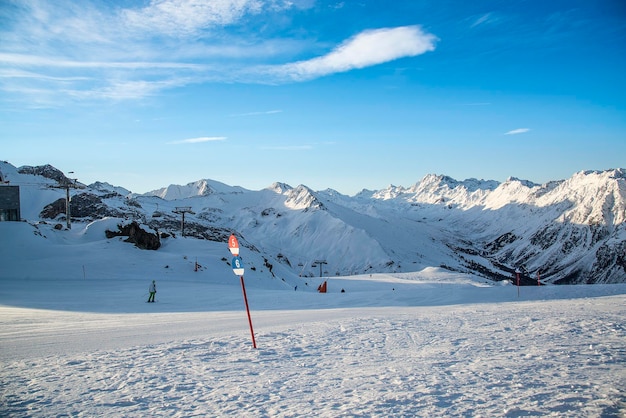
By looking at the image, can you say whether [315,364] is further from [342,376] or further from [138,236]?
[138,236]

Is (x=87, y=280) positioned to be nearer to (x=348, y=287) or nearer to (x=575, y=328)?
(x=348, y=287)

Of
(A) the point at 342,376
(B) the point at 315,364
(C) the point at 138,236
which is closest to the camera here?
(A) the point at 342,376

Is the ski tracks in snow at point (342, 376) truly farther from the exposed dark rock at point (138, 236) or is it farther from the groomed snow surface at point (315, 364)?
the exposed dark rock at point (138, 236)

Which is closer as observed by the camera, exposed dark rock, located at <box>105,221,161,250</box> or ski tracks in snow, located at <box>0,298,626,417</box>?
ski tracks in snow, located at <box>0,298,626,417</box>

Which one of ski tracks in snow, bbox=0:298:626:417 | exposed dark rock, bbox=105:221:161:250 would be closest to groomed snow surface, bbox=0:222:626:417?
ski tracks in snow, bbox=0:298:626:417

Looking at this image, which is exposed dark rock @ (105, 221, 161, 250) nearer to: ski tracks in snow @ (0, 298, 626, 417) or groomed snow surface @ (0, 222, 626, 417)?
groomed snow surface @ (0, 222, 626, 417)

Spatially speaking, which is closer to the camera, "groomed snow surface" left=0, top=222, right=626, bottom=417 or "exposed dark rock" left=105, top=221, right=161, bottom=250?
"groomed snow surface" left=0, top=222, right=626, bottom=417

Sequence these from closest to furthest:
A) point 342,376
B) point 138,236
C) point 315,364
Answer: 1. point 342,376
2. point 315,364
3. point 138,236

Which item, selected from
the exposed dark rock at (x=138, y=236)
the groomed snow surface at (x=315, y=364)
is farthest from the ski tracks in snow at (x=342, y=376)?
the exposed dark rock at (x=138, y=236)

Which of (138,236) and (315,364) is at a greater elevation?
(138,236)

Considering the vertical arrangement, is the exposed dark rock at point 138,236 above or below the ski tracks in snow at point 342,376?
above

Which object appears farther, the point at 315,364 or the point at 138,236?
the point at 138,236

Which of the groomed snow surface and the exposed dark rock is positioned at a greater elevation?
the exposed dark rock

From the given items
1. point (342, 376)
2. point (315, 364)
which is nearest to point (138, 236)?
point (315, 364)
